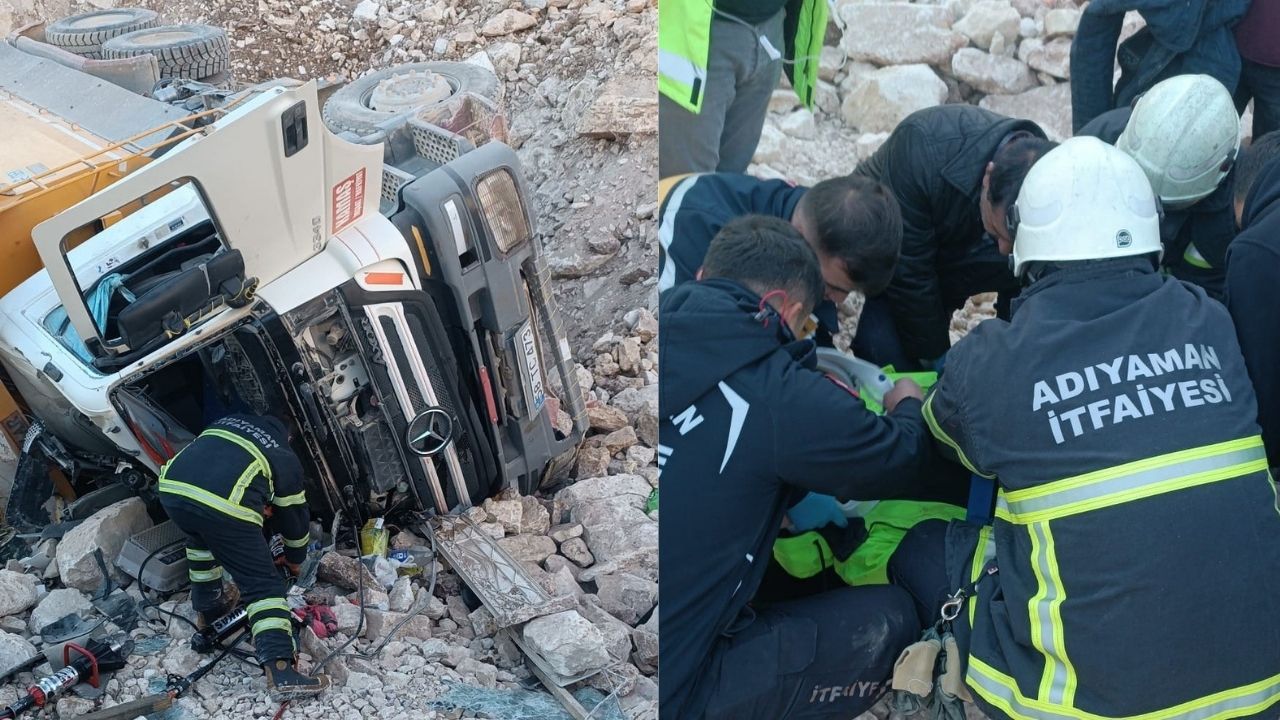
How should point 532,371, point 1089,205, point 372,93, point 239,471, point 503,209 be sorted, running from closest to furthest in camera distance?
1. point 1089,205
2. point 239,471
3. point 503,209
4. point 532,371
5. point 372,93

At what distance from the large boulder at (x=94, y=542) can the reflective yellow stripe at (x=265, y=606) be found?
0.70 m

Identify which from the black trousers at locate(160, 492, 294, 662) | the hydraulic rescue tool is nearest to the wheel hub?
the black trousers at locate(160, 492, 294, 662)

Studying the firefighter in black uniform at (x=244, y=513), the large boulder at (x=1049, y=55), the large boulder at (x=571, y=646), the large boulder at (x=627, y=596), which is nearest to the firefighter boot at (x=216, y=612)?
the firefighter in black uniform at (x=244, y=513)

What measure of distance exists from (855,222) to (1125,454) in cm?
63

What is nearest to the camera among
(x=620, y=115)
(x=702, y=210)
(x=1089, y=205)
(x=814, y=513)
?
(x=702, y=210)

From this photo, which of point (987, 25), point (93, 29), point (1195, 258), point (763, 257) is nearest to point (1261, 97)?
point (1195, 258)

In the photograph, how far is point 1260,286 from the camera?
2.12 metres

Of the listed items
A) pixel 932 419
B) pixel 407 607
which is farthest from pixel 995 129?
pixel 407 607

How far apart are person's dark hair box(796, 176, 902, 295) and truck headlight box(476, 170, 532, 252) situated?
1798mm

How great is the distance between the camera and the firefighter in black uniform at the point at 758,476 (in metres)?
2.01

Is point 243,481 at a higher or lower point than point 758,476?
lower

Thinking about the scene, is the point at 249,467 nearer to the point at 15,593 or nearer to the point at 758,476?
the point at 15,593

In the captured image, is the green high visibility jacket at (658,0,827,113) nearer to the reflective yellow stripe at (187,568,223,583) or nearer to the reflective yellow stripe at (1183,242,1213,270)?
the reflective yellow stripe at (1183,242,1213,270)

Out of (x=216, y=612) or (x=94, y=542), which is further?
(x=94, y=542)
